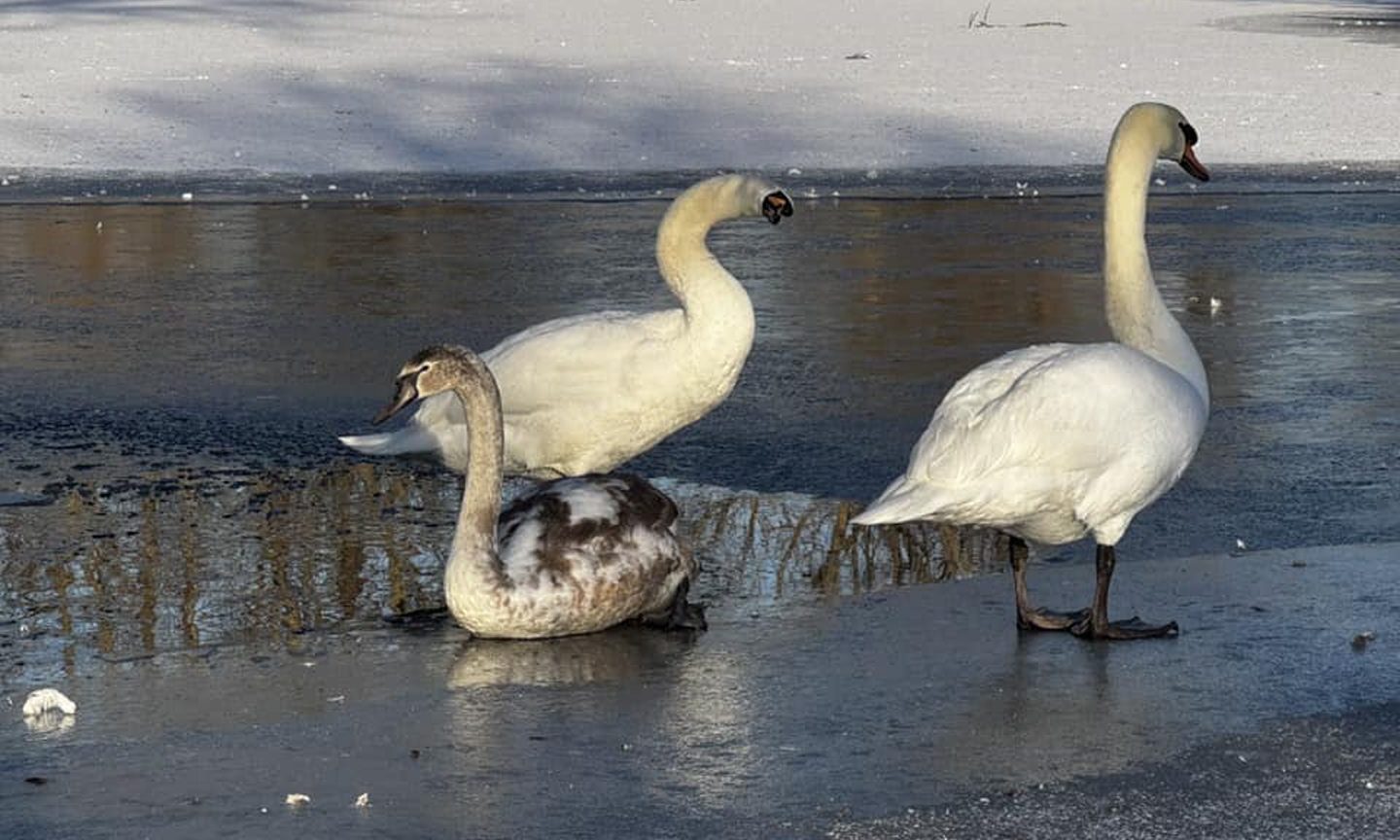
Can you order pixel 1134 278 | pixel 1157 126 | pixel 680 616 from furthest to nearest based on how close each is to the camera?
1. pixel 1157 126
2. pixel 1134 278
3. pixel 680 616

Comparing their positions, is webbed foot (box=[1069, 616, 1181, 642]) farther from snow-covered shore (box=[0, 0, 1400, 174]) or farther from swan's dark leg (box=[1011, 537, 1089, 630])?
snow-covered shore (box=[0, 0, 1400, 174])

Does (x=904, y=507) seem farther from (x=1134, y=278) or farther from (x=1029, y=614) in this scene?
(x=1134, y=278)

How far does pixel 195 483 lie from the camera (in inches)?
288

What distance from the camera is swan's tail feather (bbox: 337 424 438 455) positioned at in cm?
682

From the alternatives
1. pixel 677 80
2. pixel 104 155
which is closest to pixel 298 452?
pixel 104 155

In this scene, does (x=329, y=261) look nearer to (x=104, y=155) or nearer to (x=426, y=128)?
(x=104, y=155)

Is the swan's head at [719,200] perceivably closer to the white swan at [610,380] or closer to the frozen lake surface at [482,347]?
the white swan at [610,380]

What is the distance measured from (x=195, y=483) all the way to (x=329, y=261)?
5.79 metres

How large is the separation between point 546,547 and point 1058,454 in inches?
50.5

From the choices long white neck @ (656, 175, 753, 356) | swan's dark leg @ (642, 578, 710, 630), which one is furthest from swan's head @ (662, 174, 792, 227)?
swan's dark leg @ (642, 578, 710, 630)

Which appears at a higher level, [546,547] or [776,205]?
[776,205]

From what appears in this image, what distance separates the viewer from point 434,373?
588cm

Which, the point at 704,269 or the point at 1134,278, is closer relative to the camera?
the point at 1134,278

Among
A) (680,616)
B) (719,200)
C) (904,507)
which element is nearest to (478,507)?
(680,616)
